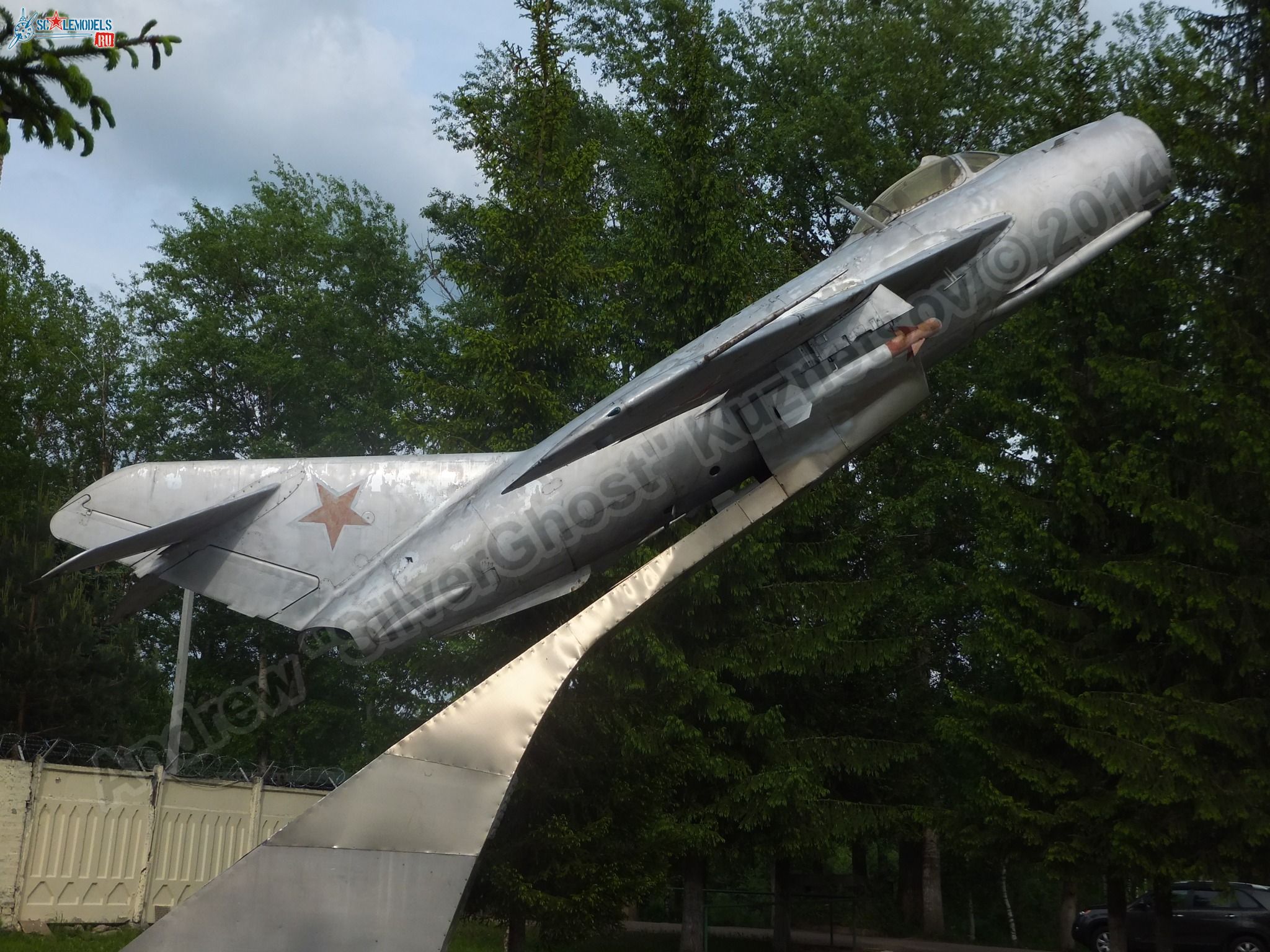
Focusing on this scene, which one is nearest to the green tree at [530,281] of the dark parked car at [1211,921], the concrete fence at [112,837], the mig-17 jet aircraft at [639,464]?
the mig-17 jet aircraft at [639,464]

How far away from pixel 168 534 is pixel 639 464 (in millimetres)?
3494

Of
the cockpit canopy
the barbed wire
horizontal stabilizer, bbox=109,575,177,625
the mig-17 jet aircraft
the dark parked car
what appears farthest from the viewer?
the dark parked car

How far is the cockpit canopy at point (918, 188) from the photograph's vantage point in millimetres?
9602

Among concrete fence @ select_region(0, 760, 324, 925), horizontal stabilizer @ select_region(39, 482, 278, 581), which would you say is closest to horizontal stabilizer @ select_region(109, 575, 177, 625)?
horizontal stabilizer @ select_region(39, 482, 278, 581)

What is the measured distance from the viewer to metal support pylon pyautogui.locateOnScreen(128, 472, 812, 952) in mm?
6566

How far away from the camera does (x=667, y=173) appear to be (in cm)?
1470

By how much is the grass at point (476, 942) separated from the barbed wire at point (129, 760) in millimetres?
1813

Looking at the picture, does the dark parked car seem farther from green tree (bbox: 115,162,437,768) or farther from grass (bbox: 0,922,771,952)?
green tree (bbox: 115,162,437,768)

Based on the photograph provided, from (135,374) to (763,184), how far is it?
15475 mm

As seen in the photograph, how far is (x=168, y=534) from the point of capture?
8445 mm

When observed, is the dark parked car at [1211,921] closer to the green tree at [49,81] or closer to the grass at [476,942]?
the grass at [476,942]

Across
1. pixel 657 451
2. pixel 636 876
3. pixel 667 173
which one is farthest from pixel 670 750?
Answer: pixel 667 173

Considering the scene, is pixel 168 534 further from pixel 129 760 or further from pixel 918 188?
pixel 129 760

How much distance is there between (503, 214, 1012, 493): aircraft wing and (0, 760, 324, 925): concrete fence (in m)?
6.96
